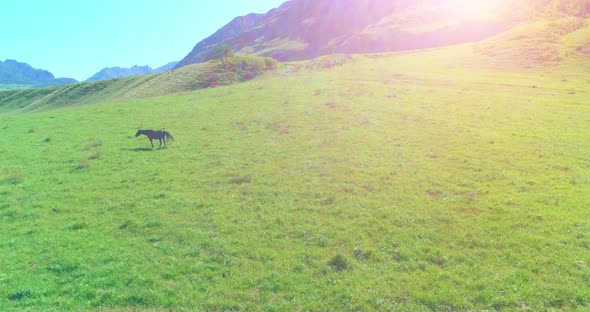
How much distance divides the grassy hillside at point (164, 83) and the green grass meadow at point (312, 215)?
41278mm

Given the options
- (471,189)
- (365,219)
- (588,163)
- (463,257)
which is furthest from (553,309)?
(588,163)

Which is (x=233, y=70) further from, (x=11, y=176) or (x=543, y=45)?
(x=543, y=45)

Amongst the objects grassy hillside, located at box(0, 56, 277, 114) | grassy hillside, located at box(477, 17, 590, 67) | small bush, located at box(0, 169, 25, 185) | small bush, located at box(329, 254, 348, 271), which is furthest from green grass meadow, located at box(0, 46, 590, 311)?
grassy hillside, located at box(0, 56, 277, 114)

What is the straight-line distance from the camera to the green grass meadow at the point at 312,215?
40.4ft

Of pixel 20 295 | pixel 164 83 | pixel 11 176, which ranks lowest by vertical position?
pixel 20 295

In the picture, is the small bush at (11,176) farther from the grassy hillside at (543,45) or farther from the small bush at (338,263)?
the grassy hillside at (543,45)

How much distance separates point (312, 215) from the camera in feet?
58.2

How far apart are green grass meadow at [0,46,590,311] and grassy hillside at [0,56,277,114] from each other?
41.3 metres

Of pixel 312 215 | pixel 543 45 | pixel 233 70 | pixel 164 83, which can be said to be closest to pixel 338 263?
pixel 312 215

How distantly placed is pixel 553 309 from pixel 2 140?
51.1m

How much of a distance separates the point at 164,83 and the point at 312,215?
7402 cm

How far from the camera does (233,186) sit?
22.1m

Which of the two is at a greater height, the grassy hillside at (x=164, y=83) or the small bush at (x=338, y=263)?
the grassy hillside at (x=164, y=83)

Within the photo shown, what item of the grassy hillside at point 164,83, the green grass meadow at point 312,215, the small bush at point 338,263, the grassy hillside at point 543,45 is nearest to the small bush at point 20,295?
the green grass meadow at point 312,215
